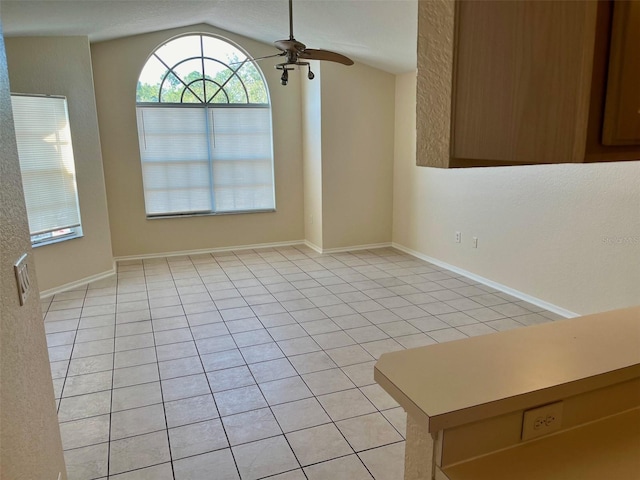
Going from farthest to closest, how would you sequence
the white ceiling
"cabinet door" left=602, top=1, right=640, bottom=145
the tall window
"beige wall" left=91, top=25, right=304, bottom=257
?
"beige wall" left=91, top=25, right=304, bottom=257 < the tall window < the white ceiling < "cabinet door" left=602, top=1, right=640, bottom=145

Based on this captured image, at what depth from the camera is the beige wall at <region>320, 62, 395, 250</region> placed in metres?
5.76

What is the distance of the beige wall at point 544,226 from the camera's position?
330cm

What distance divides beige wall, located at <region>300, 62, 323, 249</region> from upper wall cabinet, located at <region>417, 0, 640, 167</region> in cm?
513

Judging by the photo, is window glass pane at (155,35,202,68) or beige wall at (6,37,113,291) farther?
window glass pane at (155,35,202,68)

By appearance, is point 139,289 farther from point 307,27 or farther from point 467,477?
point 467,477

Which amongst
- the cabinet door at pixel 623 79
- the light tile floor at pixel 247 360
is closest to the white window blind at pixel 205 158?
the light tile floor at pixel 247 360

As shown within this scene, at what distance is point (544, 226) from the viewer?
3.92 meters

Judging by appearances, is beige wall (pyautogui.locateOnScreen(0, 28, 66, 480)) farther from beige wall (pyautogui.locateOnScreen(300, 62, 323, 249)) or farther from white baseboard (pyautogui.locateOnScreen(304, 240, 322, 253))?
white baseboard (pyautogui.locateOnScreen(304, 240, 322, 253))

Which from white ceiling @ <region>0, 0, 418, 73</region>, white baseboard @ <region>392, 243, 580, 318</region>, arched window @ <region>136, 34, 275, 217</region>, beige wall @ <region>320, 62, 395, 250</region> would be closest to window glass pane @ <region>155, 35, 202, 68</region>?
arched window @ <region>136, 34, 275, 217</region>

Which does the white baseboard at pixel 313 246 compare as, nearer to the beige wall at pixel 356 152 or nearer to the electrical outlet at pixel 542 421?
the beige wall at pixel 356 152

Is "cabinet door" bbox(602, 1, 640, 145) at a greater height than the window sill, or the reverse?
"cabinet door" bbox(602, 1, 640, 145)

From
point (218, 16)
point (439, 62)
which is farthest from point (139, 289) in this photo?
point (439, 62)

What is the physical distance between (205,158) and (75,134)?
1.62 m

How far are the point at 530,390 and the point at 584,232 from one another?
306 cm
